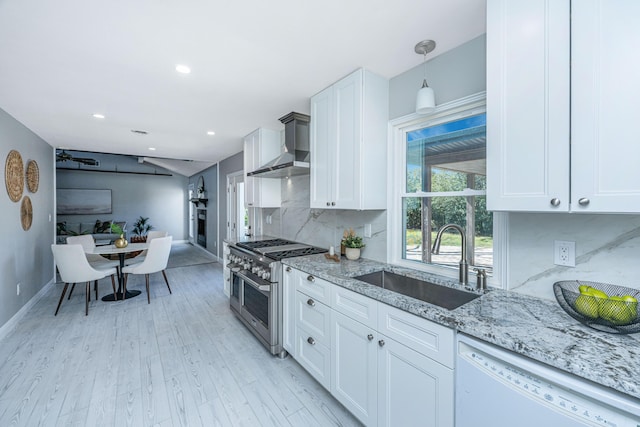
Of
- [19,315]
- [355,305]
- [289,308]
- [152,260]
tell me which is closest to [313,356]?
[289,308]

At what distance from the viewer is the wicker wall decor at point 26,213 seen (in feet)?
11.1

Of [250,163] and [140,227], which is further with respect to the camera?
[140,227]

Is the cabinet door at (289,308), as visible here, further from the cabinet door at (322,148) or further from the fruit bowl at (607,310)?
the fruit bowl at (607,310)

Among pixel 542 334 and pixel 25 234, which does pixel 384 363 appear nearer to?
pixel 542 334

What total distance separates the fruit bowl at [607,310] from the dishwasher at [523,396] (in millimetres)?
314

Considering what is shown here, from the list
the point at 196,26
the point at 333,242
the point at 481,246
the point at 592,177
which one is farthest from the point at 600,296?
the point at 196,26

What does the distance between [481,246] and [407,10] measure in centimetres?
146

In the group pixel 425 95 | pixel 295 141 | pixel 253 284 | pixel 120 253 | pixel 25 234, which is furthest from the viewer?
pixel 120 253

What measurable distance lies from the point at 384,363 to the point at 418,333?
30 cm

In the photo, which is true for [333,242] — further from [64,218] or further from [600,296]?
[64,218]

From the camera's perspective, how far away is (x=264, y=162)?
363 cm

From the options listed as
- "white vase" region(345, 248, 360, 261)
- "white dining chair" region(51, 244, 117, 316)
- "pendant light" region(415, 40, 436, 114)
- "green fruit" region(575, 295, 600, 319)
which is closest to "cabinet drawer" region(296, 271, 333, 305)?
"white vase" region(345, 248, 360, 261)

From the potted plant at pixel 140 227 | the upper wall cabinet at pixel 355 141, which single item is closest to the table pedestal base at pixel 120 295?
the upper wall cabinet at pixel 355 141

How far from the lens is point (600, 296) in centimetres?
102
